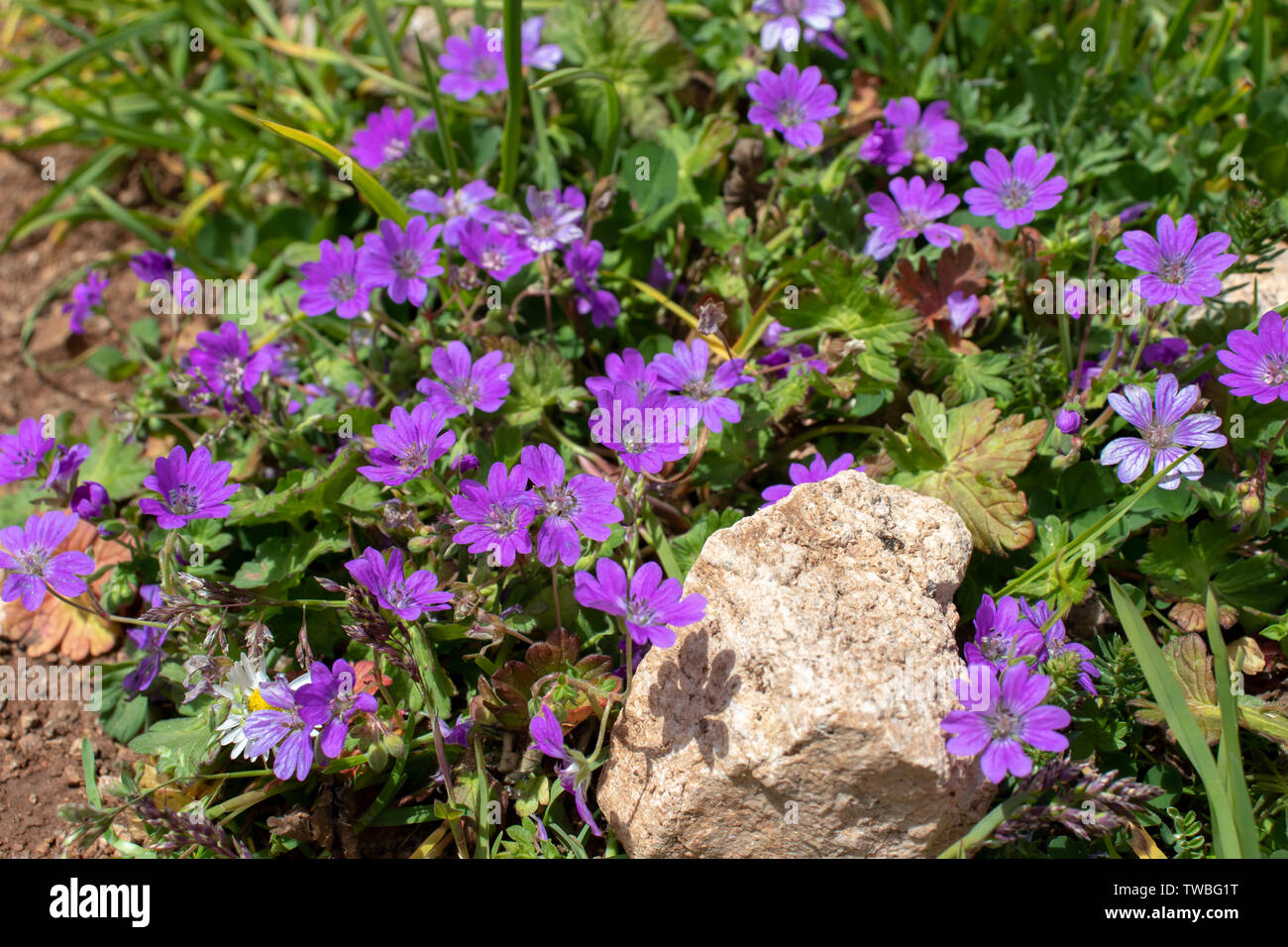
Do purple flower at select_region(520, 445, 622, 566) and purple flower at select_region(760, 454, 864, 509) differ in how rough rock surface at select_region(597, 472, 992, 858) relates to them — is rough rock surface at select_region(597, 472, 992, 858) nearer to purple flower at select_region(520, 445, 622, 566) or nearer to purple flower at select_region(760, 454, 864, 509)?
purple flower at select_region(760, 454, 864, 509)

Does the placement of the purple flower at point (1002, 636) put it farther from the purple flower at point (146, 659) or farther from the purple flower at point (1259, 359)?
the purple flower at point (146, 659)

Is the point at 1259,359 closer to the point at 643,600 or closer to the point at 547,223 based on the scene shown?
the point at 643,600

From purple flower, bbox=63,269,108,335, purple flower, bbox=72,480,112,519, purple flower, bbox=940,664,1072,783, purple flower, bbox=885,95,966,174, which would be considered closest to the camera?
purple flower, bbox=940,664,1072,783

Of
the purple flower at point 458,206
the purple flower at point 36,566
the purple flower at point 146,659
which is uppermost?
the purple flower at point 458,206

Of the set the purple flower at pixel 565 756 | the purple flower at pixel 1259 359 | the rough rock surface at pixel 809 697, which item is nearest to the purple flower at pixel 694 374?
the rough rock surface at pixel 809 697

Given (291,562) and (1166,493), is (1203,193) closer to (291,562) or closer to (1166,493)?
(1166,493)

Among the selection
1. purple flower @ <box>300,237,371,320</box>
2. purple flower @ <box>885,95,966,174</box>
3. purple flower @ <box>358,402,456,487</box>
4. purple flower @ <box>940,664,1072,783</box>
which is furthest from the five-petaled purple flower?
purple flower @ <box>885,95,966,174</box>

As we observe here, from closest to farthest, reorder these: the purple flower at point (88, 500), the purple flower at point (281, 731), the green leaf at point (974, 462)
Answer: the purple flower at point (281, 731) → the green leaf at point (974, 462) → the purple flower at point (88, 500)
